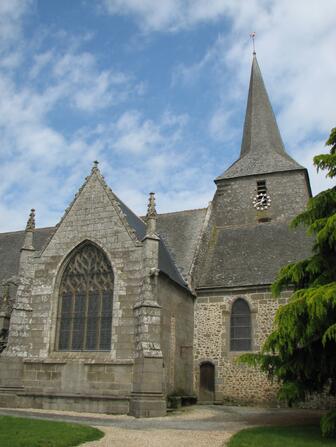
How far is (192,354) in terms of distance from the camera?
18.2 metres

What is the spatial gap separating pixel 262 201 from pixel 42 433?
1717cm

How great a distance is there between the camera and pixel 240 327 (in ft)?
59.7

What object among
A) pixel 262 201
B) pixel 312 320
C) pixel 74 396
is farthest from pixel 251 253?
pixel 312 320

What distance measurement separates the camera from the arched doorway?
17.8 metres

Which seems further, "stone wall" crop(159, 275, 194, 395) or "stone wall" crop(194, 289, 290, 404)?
"stone wall" crop(194, 289, 290, 404)

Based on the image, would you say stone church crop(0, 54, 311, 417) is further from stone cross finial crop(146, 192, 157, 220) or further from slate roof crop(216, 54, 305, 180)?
slate roof crop(216, 54, 305, 180)

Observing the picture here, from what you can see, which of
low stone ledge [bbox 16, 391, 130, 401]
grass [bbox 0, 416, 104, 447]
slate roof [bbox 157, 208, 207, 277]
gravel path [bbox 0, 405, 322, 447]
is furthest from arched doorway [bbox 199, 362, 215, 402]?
grass [bbox 0, 416, 104, 447]

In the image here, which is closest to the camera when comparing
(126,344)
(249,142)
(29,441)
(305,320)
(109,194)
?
(29,441)

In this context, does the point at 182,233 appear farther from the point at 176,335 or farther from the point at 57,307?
the point at 57,307

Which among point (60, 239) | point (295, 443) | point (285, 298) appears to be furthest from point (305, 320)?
point (60, 239)

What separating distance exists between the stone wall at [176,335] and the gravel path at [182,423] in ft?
3.77

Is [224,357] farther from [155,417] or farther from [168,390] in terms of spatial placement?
[155,417]

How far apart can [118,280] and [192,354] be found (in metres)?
4.94

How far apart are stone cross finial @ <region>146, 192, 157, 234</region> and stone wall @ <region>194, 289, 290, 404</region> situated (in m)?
4.80
